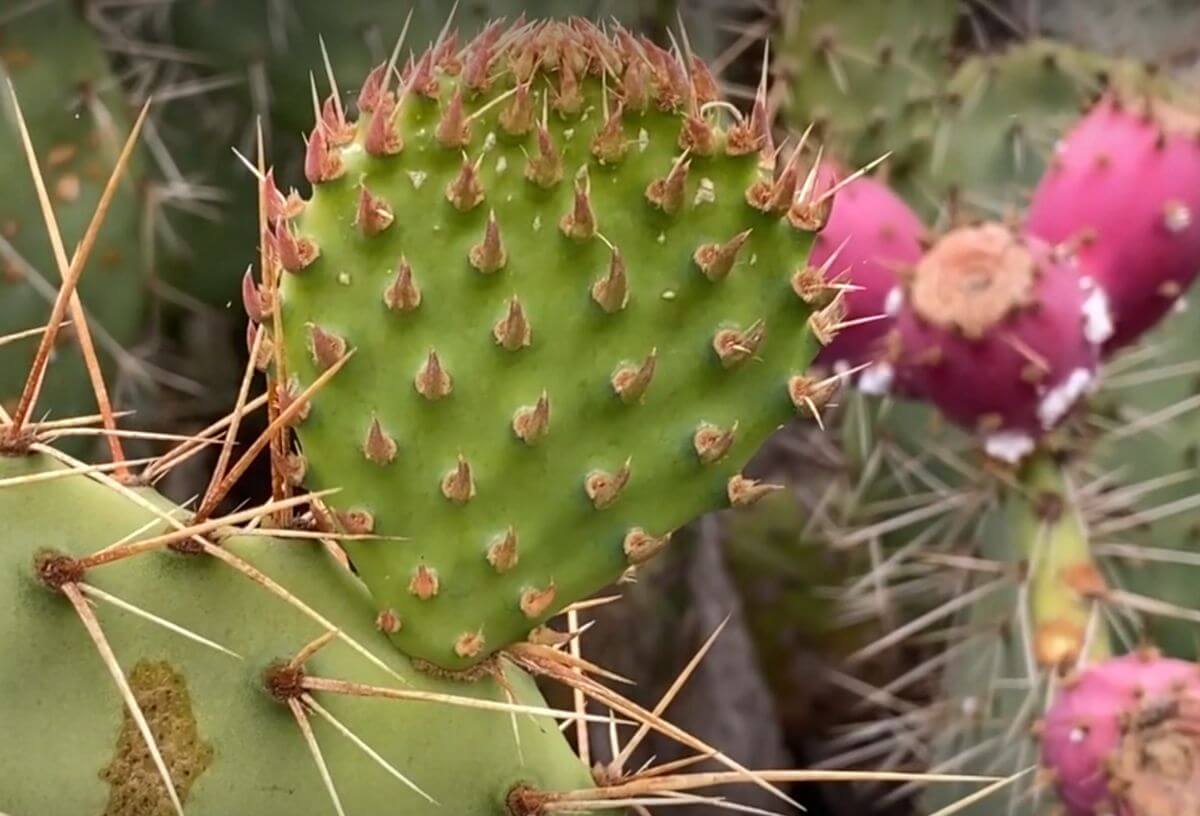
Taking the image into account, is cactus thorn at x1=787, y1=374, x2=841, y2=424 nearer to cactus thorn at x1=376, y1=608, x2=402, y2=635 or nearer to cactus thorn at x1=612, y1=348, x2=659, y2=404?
cactus thorn at x1=612, y1=348, x2=659, y2=404

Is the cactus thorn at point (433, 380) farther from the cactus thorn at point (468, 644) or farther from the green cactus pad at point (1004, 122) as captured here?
the green cactus pad at point (1004, 122)

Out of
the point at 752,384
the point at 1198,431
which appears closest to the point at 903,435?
the point at 1198,431

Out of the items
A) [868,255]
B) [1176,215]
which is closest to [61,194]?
[868,255]

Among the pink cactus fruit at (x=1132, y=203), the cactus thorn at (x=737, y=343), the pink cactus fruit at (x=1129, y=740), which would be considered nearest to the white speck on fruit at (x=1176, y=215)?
the pink cactus fruit at (x=1132, y=203)

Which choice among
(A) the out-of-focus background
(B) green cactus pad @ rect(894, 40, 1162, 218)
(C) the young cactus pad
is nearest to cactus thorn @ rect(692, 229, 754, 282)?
(C) the young cactus pad

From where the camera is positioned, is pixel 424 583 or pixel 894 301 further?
pixel 894 301

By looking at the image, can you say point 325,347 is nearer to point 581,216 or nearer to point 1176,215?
point 581,216
